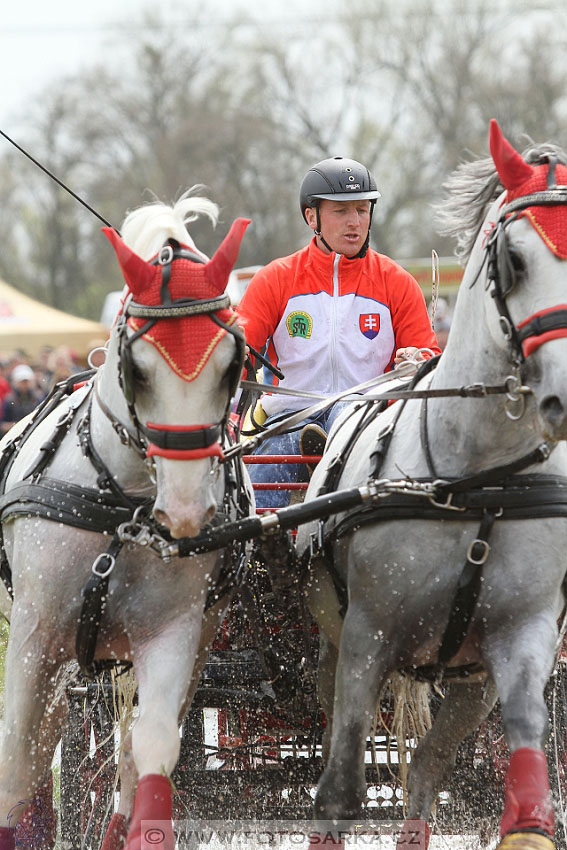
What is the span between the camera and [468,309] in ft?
12.1

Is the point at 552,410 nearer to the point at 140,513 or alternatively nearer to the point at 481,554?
the point at 481,554

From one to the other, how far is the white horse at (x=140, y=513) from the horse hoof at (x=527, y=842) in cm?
92

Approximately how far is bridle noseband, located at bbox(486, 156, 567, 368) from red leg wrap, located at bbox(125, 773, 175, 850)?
1521 millimetres

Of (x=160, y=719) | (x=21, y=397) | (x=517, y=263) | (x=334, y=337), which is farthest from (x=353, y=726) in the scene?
(x=21, y=397)

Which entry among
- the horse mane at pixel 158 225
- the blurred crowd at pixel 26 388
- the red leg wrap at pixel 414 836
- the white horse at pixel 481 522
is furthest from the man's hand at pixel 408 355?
the blurred crowd at pixel 26 388

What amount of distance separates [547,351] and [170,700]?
143 centimetres

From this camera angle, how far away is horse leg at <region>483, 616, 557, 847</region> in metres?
3.29

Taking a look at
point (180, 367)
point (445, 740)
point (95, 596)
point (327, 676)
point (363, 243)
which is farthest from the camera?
point (363, 243)

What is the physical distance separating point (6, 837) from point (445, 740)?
1.53 metres

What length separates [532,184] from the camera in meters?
3.44

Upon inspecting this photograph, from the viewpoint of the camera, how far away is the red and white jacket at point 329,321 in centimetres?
518

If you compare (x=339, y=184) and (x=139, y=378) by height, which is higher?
(x=339, y=184)

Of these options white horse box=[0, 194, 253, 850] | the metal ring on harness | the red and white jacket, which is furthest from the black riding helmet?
the metal ring on harness

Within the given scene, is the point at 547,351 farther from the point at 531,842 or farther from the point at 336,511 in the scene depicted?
the point at 531,842
